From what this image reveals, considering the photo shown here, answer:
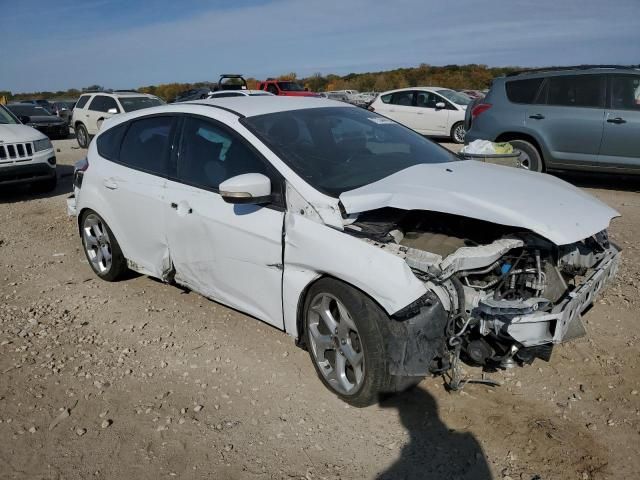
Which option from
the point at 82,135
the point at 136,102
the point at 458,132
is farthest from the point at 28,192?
the point at 458,132

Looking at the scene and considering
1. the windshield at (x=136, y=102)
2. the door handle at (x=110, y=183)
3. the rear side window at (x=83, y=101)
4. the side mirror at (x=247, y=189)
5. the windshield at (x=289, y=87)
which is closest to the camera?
the side mirror at (x=247, y=189)

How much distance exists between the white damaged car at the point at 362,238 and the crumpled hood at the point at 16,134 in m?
5.48

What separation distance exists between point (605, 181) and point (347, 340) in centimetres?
791

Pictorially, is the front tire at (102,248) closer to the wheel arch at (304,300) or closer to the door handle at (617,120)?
the wheel arch at (304,300)

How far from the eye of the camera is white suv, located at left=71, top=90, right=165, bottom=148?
→ 48.6 feet

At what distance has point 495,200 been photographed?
294 centimetres

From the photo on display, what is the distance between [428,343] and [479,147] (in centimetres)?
322

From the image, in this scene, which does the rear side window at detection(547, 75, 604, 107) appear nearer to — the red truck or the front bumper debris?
the front bumper debris

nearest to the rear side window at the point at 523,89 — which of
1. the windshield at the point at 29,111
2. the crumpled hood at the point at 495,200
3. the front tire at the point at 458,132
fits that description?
the crumpled hood at the point at 495,200

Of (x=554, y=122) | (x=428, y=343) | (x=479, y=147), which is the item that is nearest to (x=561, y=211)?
(x=428, y=343)

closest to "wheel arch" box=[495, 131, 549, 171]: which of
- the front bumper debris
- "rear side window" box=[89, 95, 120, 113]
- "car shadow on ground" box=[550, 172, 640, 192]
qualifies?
"car shadow on ground" box=[550, 172, 640, 192]

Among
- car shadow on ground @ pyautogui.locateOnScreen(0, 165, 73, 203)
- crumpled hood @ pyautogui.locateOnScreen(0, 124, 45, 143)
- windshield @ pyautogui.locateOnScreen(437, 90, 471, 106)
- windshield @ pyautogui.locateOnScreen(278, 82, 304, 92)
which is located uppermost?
windshield @ pyautogui.locateOnScreen(278, 82, 304, 92)

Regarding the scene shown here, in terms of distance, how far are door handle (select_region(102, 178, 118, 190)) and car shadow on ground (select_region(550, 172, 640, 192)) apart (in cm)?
712

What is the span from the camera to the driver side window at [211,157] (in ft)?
11.6
